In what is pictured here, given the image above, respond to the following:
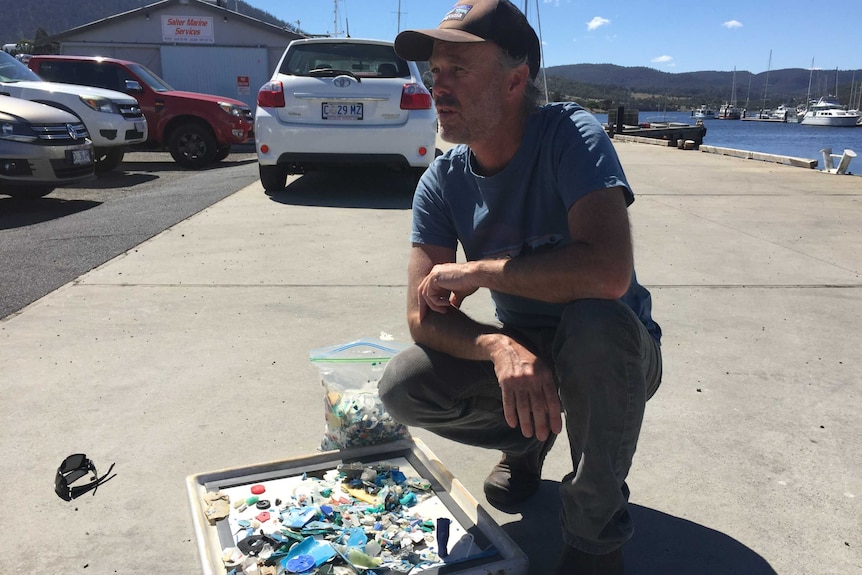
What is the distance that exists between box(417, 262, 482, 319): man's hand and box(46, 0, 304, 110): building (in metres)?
24.5

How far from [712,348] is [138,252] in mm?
4108

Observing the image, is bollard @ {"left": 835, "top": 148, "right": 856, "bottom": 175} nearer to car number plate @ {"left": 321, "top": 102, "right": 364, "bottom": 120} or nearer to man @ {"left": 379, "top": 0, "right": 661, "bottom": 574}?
car number plate @ {"left": 321, "top": 102, "right": 364, "bottom": 120}

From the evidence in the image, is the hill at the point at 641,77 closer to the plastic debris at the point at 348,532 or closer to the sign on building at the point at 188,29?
the sign on building at the point at 188,29

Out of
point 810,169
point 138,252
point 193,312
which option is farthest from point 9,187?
point 810,169

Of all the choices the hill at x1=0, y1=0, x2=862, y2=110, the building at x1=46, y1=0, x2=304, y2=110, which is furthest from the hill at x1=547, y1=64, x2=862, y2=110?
the building at x1=46, y1=0, x2=304, y2=110

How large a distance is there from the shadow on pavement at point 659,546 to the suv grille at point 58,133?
6948 millimetres

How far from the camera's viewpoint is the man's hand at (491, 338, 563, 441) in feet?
5.56

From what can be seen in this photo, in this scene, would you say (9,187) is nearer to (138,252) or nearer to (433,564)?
(138,252)

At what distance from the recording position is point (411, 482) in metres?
2.15

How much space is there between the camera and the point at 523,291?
1.86 meters

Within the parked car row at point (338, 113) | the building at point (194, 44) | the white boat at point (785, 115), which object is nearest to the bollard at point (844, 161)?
the parked car row at point (338, 113)

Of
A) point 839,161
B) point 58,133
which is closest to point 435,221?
point 58,133

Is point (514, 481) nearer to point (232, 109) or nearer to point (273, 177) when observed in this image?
point (273, 177)

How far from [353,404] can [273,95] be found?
221 inches
